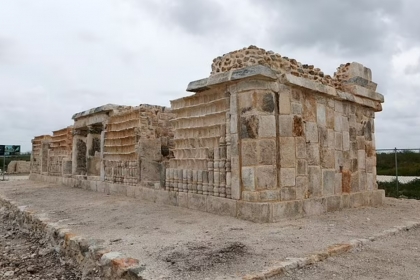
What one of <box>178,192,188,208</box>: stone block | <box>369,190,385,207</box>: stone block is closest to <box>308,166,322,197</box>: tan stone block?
<box>369,190,385,207</box>: stone block

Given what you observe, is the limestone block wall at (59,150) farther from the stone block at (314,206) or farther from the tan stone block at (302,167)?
the stone block at (314,206)

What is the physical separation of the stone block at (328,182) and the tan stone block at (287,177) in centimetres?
94

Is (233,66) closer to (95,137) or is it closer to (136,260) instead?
(136,260)

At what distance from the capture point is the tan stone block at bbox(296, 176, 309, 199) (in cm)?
543

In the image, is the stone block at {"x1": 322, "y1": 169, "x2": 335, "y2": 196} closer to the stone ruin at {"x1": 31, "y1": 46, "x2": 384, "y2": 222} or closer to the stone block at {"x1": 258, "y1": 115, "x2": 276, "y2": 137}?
the stone ruin at {"x1": 31, "y1": 46, "x2": 384, "y2": 222}

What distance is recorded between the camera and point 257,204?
4867 millimetres

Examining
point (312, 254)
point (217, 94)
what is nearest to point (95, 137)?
point (217, 94)

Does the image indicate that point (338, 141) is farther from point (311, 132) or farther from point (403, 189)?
point (403, 189)

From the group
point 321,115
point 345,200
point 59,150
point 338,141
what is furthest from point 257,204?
point 59,150

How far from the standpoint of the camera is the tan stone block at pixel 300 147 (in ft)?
18.0

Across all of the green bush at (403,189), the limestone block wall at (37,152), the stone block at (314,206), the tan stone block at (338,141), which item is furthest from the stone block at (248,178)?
the limestone block wall at (37,152)

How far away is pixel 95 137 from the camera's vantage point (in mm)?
11125

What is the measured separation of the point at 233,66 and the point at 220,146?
128 centimetres

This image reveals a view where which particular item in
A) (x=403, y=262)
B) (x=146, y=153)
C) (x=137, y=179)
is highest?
(x=146, y=153)
